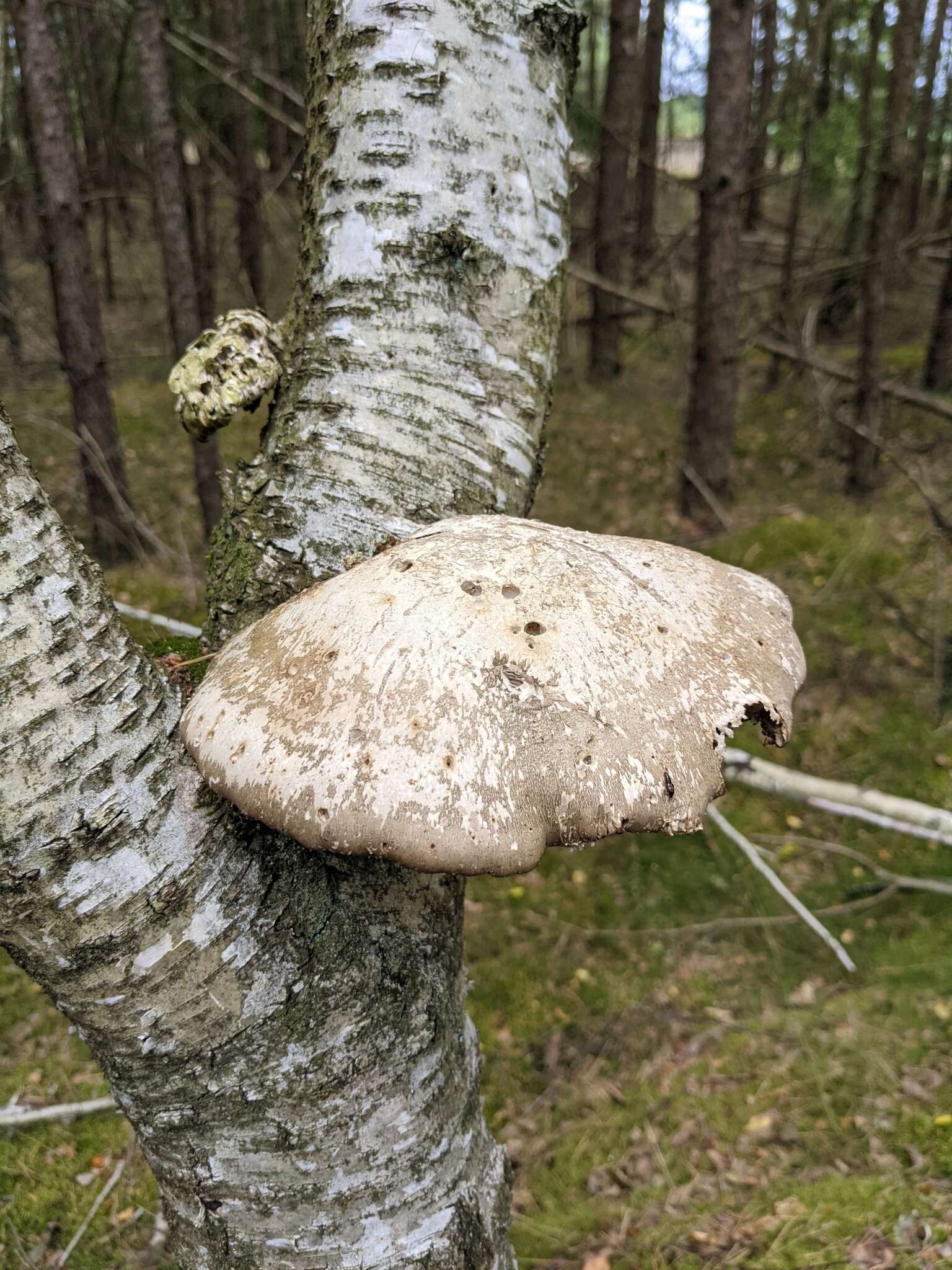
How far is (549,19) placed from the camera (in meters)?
1.81

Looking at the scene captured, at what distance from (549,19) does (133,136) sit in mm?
19233

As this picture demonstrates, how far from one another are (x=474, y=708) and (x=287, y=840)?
527 millimetres

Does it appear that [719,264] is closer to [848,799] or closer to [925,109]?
[848,799]

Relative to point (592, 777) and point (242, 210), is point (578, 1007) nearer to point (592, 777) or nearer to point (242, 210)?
point (592, 777)

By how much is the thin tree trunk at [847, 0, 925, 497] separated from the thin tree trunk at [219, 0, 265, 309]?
6.76 meters

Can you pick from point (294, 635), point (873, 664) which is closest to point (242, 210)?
point (873, 664)

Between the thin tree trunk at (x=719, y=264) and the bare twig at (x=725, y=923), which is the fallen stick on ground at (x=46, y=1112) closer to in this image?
the bare twig at (x=725, y=923)

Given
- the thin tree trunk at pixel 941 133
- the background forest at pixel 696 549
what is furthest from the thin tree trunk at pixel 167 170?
the thin tree trunk at pixel 941 133

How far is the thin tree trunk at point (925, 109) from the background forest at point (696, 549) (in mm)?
141

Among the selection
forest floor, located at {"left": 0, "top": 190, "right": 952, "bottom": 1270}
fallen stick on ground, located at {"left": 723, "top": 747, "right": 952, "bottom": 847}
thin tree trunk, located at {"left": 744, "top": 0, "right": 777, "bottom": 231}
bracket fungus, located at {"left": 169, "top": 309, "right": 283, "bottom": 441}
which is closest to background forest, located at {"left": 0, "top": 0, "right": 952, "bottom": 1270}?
forest floor, located at {"left": 0, "top": 190, "right": 952, "bottom": 1270}

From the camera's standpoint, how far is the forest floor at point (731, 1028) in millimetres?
3359

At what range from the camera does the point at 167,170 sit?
7.11 m

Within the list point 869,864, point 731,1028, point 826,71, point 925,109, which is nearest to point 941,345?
point 925,109

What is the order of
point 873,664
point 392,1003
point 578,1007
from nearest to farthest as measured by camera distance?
point 392,1003 → point 578,1007 → point 873,664
